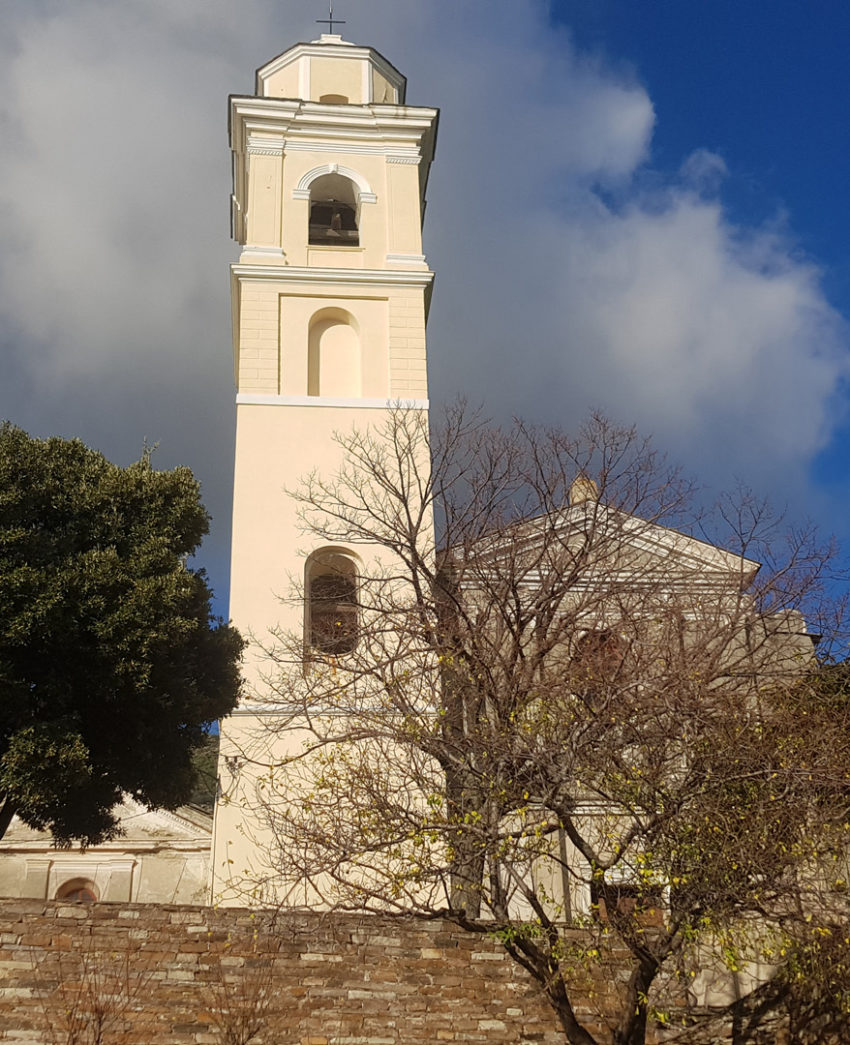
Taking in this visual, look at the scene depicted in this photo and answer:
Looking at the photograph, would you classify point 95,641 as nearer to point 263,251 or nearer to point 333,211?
point 263,251

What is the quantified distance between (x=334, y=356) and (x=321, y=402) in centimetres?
141

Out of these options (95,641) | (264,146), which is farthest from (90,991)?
(264,146)

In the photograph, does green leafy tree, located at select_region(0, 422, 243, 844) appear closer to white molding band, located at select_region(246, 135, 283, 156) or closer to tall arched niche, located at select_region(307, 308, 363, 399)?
tall arched niche, located at select_region(307, 308, 363, 399)

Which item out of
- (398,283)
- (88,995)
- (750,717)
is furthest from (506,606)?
(398,283)

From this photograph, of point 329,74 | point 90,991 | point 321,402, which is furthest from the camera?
point 329,74

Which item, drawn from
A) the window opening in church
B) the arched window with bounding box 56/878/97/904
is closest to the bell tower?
the window opening in church

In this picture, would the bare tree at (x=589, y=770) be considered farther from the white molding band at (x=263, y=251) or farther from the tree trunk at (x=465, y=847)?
the white molding band at (x=263, y=251)

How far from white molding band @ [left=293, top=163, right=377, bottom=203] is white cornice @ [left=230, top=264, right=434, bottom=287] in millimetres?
1784

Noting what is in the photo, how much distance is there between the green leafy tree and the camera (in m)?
11.0

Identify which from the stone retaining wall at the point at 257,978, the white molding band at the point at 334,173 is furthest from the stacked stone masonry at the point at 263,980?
the white molding band at the point at 334,173

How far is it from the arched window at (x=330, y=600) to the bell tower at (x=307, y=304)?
5 cm

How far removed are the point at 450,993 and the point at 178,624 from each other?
15.5ft

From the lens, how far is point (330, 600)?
1730cm

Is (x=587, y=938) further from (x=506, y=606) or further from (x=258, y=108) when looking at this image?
(x=258, y=108)
